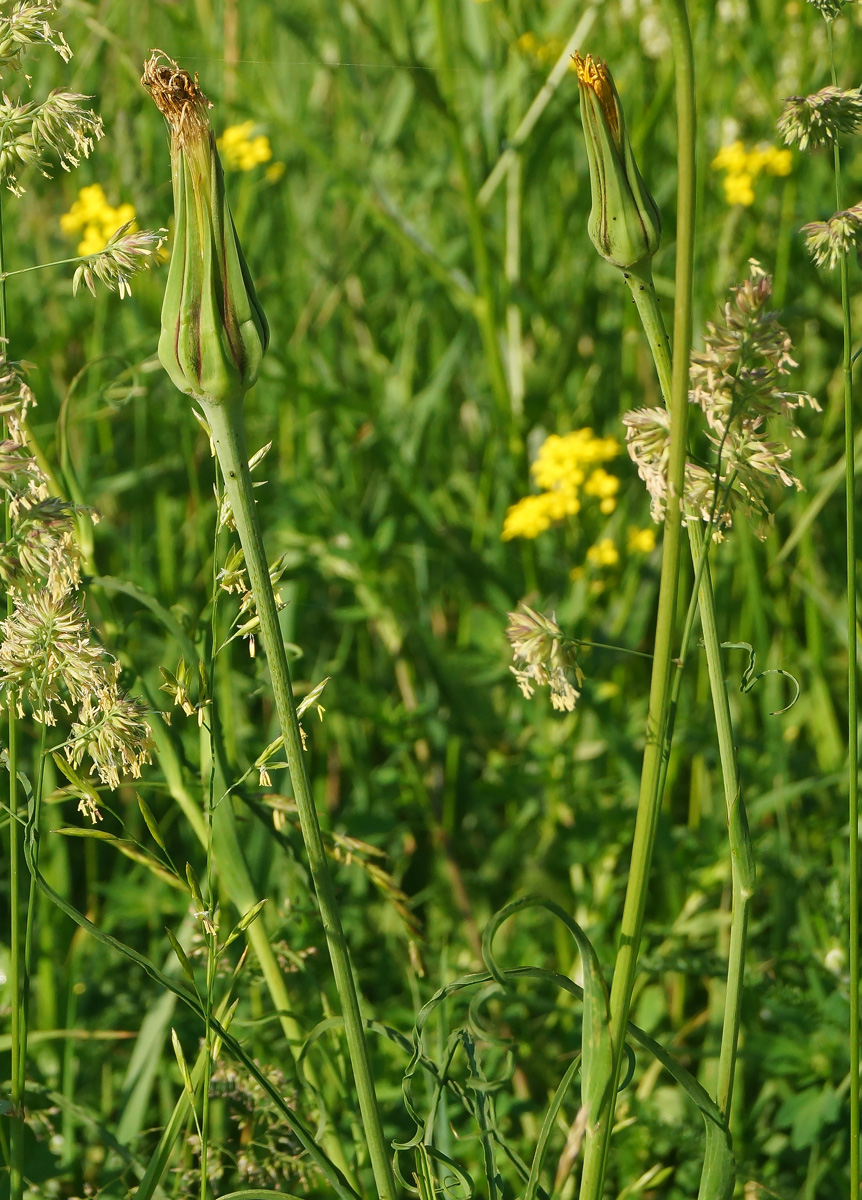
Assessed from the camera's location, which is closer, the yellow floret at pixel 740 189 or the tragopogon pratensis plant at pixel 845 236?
the tragopogon pratensis plant at pixel 845 236

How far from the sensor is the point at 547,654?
0.79m

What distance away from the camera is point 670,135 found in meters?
3.22

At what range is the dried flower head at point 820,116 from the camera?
806mm

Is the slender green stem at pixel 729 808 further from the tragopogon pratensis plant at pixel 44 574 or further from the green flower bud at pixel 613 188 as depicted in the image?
the tragopogon pratensis plant at pixel 44 574

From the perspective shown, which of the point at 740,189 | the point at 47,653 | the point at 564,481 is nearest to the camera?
the point at 47,653

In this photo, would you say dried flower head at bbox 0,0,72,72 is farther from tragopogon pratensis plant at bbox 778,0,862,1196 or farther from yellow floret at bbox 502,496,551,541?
yellow floret at bbox 502,496,551,541

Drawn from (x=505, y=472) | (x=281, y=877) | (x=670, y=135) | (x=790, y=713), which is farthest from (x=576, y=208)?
(x=281, y=877)

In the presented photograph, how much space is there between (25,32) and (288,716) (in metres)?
0.50

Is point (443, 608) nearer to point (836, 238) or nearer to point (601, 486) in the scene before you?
point (601, 486)

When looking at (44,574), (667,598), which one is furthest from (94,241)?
(667,598)

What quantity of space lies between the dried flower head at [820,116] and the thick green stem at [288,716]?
448 mm

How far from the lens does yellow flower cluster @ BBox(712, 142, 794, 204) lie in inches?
89.8

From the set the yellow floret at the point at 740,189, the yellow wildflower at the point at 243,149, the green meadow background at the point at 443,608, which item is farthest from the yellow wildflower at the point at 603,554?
the yellow wildflower at the point at 243,149

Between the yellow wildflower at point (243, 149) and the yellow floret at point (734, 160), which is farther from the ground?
the yellow wildflower at point (243, 149)
